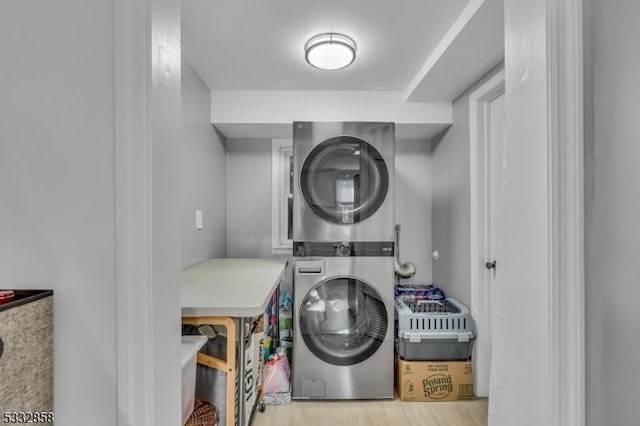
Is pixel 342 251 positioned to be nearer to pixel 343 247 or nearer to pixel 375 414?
pixel 343 247

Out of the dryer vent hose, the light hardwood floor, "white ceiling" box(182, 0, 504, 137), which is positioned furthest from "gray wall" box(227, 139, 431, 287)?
the light hardwood floor

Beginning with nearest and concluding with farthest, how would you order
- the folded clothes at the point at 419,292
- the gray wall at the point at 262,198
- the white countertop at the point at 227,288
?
the white countertop at the point at 227,288, the folded clothes at the point at 419,292, the gray wall at the point at 262,198

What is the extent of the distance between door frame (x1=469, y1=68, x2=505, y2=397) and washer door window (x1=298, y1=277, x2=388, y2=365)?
26.5 inches

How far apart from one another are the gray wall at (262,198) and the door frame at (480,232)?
857 millimetres

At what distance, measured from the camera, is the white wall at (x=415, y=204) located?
3199 mm

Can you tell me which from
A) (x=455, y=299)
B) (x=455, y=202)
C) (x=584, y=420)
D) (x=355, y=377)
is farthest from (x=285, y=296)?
(x=584, y=420)

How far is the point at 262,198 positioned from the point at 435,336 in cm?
192

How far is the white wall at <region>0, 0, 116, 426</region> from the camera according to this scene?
62cm

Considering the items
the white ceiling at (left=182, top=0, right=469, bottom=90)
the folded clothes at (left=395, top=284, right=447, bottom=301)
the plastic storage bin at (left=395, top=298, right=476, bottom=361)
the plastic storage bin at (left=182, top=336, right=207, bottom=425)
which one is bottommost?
the plastic storage bin at (left=395, top=298, right=476, bottom=361)

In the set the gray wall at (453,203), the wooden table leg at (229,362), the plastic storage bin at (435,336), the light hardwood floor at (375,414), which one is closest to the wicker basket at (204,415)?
the wooden table leg at (229,362)

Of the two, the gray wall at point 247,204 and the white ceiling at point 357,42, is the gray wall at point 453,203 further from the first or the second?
the gray wall at point 247,204

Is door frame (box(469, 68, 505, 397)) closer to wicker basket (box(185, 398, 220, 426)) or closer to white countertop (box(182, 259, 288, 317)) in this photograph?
white countertop (box(182, 259, 288, 317))

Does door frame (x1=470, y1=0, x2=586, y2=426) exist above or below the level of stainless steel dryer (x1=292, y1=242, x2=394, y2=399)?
above

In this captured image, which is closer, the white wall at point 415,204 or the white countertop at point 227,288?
the white countertop at point 227,288
